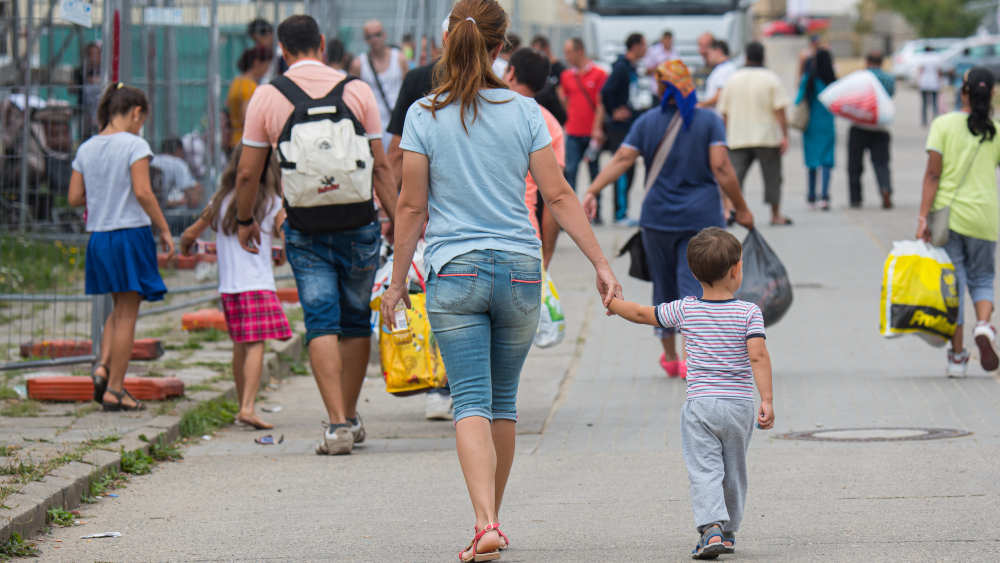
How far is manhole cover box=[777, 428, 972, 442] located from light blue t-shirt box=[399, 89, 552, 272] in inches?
109

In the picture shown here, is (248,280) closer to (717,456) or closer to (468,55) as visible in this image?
(468,55)

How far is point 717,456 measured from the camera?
4941 millimetres

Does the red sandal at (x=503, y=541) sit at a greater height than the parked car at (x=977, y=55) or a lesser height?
lesser

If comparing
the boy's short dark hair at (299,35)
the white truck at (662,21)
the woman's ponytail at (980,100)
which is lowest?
→ the woman's ponytail at (980,100)

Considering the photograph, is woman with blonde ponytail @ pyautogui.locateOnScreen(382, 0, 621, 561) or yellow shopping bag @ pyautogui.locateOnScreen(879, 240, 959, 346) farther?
yellow shopping bag @ pyautogui.locateOnScreen(879, 240, 959, 346)

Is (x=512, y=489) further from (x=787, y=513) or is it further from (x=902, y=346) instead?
(x=902, y=346)

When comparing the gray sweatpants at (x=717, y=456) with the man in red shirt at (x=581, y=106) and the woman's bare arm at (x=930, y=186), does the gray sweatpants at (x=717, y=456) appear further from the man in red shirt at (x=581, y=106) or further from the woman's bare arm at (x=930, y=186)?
the man in red shirt at (x=581, y=106)

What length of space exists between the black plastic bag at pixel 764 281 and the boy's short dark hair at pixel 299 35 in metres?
2.84

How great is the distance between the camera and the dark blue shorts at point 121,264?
25.6 ft

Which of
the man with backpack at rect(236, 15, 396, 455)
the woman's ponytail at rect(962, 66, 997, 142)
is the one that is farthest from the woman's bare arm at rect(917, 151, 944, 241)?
the man with backpack at rect(236, 15, 396, 455)

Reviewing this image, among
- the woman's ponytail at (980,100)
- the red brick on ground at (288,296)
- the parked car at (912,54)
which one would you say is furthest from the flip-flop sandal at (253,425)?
the parked car at (912,54)

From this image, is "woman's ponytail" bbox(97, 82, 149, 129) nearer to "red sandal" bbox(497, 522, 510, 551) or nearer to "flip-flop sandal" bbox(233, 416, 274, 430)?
"flip-flop sandal" bbox(233, 416, 274, 430)

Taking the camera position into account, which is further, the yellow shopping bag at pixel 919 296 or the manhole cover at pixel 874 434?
the yellow shopping bag at pixel 919 296

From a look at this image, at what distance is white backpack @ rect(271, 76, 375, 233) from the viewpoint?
678 cm
